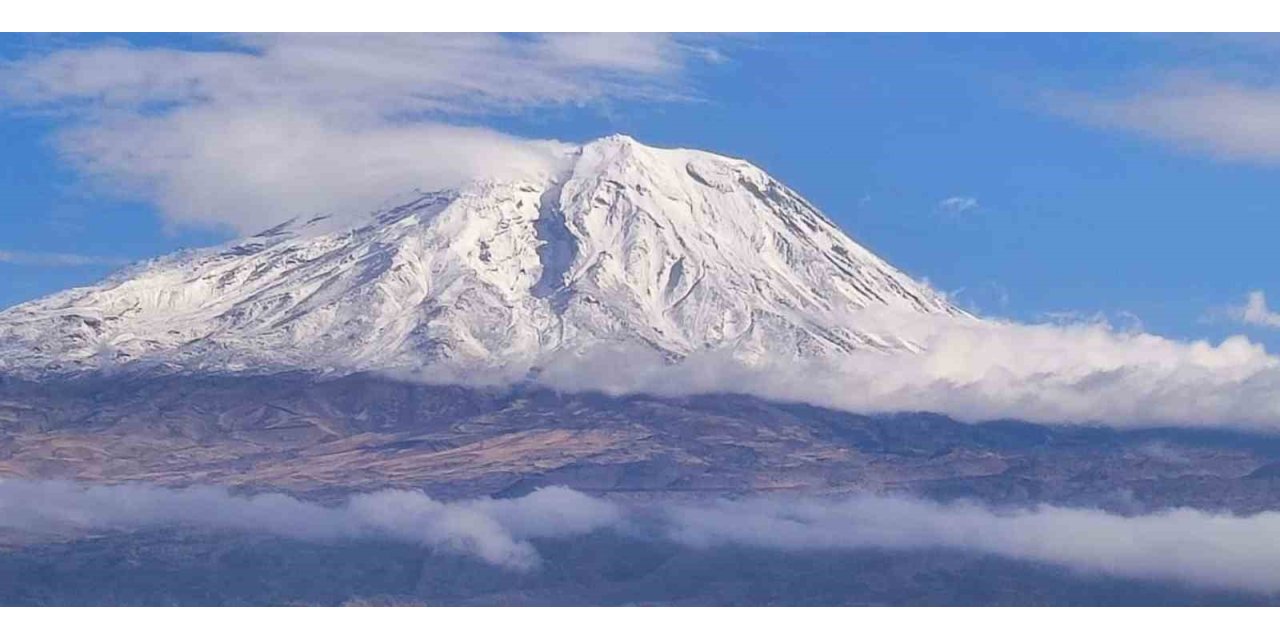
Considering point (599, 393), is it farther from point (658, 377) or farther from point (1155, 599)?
point (1155, 599)

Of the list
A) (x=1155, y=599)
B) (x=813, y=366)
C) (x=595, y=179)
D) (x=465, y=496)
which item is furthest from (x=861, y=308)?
(x=1155, y=599)

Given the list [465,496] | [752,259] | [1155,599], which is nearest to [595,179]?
[752,259]

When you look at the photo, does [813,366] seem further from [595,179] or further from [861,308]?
[595,179]

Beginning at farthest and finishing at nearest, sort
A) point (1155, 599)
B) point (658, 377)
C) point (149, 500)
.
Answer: point (658, 377) → point (149, 500) → point (1155, 599)

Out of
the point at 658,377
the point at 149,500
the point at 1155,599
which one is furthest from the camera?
the point at 658,377

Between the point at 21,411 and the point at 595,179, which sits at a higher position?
the point at 595,179

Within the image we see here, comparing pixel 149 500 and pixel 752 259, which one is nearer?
pixel 149 500
